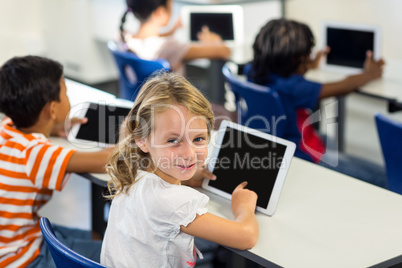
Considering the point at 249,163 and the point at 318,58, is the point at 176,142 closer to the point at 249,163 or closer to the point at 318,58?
the point at 249,163

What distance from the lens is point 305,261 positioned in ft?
4.83

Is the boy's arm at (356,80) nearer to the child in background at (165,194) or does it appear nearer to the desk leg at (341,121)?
the desk leg at (341,121)

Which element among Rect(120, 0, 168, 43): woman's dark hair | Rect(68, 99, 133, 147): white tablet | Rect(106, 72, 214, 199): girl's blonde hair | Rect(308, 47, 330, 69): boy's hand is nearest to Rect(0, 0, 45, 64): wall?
Rect(120, 0, 168, 43): woman's dark hair

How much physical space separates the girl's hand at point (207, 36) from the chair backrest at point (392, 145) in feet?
5.10

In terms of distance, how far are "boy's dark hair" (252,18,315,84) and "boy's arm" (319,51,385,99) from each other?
0.63 ft

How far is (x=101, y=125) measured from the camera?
7.23 feet

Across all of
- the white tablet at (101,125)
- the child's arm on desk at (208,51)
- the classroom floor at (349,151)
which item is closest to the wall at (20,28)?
the classroom floor at (349,151)

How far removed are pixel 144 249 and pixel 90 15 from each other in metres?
3.55

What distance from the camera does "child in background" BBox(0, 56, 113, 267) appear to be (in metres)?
1.86

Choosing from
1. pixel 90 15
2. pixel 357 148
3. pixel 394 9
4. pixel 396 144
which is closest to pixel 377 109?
pixel 357 148

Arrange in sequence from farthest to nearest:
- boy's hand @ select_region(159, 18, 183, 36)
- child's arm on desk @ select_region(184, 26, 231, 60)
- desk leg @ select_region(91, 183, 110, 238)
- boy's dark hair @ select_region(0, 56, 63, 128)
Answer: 1. boy's hand @ select_region(159, 18, 183, 36)
2. child's arm on desk @ select_region(184, 26, 231, 60)
3. desk leg @ select_region(91, 183, 110, 238)
4. boy's dark hair @ select_region(0, 56, 63, 128)

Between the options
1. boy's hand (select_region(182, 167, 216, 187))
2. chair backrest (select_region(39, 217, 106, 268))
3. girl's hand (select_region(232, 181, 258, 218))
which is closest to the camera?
chair backrest (select_region(39, 217, 106, 268))

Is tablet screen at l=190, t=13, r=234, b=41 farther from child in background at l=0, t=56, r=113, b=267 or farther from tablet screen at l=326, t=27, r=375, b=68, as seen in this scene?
child in background at l=0, t=56, r=113, b=267

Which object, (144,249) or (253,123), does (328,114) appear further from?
(144,249)
